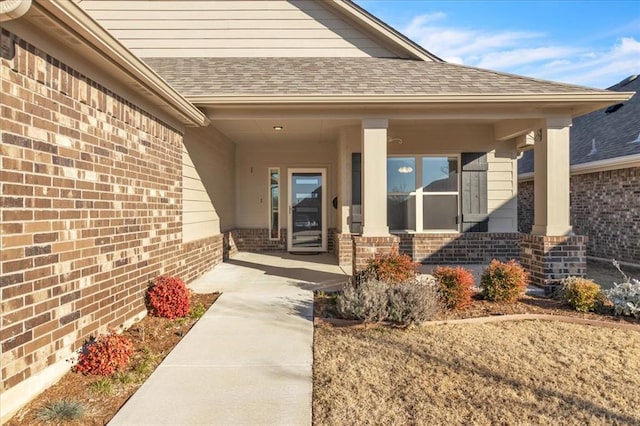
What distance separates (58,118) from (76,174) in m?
0.50

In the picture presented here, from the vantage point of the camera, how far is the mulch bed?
2688 mm

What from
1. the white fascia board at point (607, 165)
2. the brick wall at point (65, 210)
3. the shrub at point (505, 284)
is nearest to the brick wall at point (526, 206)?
the white fascia board at point (607, 165)

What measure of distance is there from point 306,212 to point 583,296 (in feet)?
21.6

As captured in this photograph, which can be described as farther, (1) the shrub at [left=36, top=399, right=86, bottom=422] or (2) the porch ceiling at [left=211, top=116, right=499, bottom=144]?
(2) the porch ceiling at [left=211, top=116, right=499, bottom=144]

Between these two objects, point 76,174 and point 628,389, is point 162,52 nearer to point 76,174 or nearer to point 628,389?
point 76,174

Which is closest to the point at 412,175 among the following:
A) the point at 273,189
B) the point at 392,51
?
the point at 392,51

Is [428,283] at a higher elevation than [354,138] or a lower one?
lower

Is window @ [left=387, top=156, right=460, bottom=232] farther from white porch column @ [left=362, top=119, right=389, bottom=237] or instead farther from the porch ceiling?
white porch column @ [left=362, top=119, right=389, bottom=237]

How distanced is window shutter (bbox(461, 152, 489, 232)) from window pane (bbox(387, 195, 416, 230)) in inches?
42.6

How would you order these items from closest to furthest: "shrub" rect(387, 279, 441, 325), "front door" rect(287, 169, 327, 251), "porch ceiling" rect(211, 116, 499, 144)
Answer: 1. "shrub" rect(387, 279, 441, 325)
2. "porch ceiling" rect(211, 116, 499, 144)
3. "front door" rect(287, 169, 327, 251)

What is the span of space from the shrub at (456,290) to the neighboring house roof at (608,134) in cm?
659

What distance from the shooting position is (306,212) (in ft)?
34.0

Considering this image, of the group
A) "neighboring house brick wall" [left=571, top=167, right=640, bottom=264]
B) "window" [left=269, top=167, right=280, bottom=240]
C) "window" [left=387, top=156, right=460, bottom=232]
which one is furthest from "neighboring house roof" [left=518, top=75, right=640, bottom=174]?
"window" [left=269, top=167, right=280, bottom=240]

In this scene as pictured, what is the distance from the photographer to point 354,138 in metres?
8.36
